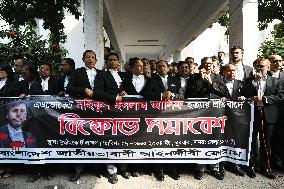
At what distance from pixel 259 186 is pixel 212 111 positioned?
1.33 metres

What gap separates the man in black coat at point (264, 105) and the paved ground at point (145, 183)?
292mm

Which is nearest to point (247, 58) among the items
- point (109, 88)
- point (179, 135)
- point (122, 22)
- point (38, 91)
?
point (179, 135)

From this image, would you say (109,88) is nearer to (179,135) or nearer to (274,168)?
(179,135)

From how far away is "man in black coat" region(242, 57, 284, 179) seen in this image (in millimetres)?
5285

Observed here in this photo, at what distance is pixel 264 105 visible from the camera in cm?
531

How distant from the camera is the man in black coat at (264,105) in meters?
5.29

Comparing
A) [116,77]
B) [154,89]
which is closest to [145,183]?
[154,89]

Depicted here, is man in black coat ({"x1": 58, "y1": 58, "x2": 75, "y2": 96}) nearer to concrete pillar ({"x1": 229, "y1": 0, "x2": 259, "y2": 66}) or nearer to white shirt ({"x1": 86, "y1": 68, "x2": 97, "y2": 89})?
white shirt ({"x1": 86, "y1": 68, "x2": 97, "y2": 89})

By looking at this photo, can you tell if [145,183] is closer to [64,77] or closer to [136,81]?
[136,81]

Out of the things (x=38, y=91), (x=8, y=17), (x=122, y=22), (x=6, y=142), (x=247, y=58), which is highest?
(x=122, y=22)

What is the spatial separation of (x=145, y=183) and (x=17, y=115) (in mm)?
2344

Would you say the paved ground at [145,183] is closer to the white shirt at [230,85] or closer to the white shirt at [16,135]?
the white shirt at [16,135]

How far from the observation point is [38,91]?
18.3 feet

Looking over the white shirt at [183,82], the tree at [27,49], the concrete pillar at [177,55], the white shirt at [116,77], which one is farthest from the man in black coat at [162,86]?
the concrete pillar at [177,55]
